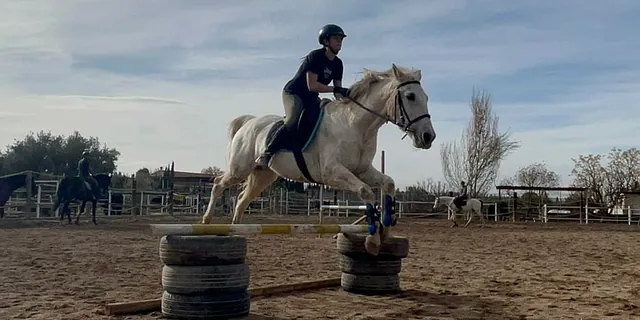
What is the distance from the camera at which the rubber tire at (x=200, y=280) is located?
183 inches

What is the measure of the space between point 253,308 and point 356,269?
51.1 inches

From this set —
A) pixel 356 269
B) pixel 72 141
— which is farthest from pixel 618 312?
pixel 72 141

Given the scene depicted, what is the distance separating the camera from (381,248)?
6039mm

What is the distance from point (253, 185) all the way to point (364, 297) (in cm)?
215

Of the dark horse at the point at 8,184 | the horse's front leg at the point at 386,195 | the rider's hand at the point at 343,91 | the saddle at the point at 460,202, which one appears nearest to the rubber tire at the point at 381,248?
the horse's front leg at the point at 386,195

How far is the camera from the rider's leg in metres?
6.25

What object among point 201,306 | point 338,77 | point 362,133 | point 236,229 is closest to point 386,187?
point 362,133

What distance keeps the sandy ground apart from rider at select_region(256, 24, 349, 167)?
167 cm

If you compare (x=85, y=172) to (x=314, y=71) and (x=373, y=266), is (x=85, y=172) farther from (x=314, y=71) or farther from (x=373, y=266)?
(x=373, y=266)

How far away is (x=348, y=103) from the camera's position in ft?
20.5

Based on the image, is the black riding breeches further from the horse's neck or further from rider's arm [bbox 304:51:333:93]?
the horse's neck

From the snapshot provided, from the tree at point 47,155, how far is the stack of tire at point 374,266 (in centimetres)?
4652

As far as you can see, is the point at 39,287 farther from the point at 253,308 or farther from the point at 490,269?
the point at 490,269

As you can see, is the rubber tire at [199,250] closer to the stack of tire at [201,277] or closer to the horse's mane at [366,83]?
the stack of tire at [201,277]
